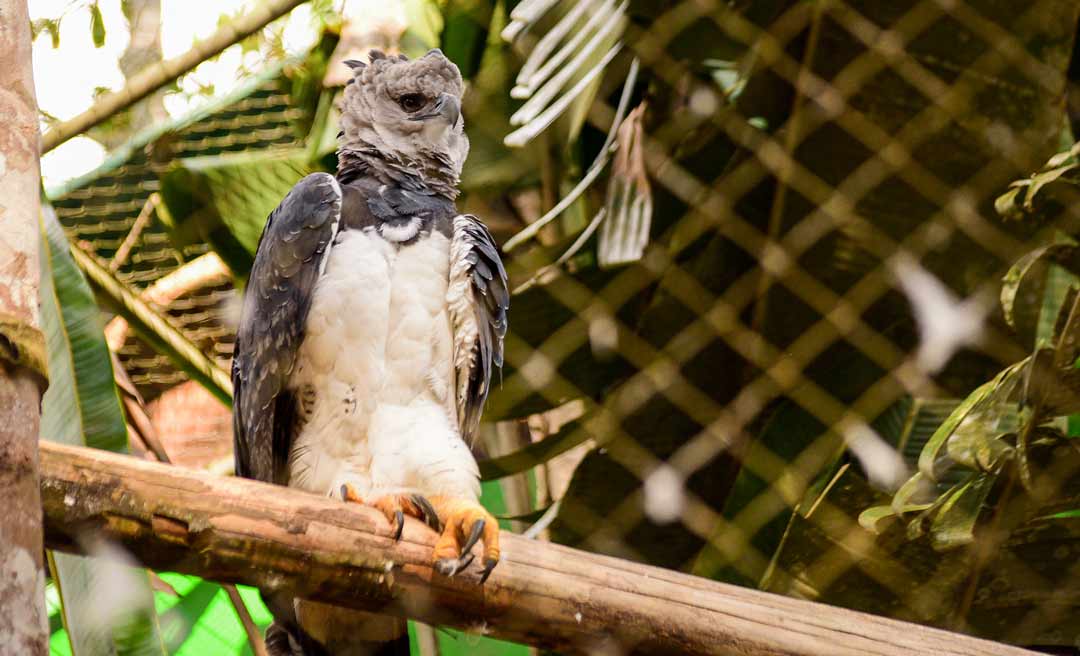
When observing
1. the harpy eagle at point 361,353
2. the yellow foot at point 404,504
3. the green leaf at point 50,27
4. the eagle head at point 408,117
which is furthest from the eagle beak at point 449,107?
the green leaf at point 50,27

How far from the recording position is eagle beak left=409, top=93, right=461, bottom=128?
5.02 ft

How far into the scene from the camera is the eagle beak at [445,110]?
5.02 ft

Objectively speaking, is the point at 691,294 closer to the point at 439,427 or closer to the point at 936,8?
the point at 936,8

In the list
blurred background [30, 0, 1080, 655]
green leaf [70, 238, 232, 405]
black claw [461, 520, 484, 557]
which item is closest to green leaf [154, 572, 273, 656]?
blurred background [30, 0, 1080, 655]

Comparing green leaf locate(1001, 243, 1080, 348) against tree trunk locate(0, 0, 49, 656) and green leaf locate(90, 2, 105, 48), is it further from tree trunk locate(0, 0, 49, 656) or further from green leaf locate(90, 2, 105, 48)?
green leaf locate(90, 2, 105, 48)

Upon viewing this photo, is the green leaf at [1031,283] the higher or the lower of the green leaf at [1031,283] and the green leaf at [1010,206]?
the lower

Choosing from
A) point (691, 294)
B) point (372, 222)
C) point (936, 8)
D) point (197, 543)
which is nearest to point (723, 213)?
point (691, 294)

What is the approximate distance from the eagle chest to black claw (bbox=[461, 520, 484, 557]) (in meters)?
0.26

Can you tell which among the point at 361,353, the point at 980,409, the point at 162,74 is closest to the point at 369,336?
the point at 361,353

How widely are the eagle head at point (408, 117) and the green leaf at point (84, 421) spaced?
1.27 ft

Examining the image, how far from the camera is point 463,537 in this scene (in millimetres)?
1112

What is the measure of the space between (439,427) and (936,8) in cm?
127

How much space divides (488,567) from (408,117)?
0.70 m

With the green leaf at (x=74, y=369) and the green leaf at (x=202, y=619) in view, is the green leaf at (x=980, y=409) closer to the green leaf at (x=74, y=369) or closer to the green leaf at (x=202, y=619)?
the green leaf at (x=74, y=369)
